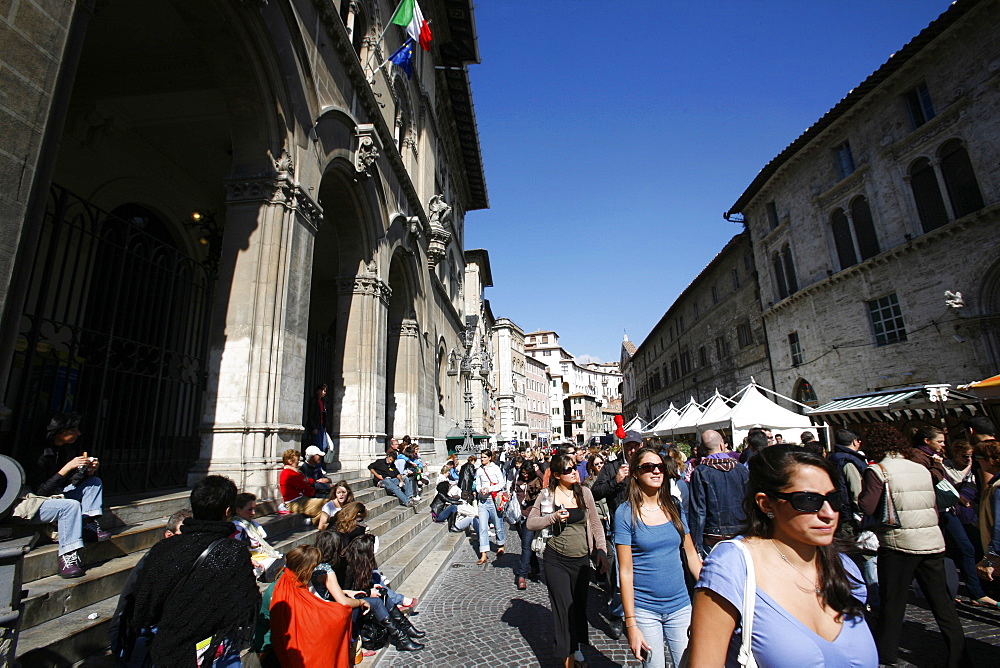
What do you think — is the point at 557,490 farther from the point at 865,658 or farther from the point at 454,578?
the point at 454,578

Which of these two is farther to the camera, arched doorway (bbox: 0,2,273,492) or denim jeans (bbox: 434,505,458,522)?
denim jeans (bbox: 434,505,458,522)

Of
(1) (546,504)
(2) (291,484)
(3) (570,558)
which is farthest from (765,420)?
(2) (291,484)

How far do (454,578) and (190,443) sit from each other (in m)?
5.86

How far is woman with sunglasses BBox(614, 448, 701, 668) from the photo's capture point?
278cm

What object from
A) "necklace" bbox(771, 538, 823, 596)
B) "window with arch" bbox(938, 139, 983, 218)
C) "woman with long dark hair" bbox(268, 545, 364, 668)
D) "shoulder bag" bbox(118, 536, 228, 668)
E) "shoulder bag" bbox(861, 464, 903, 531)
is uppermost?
"window with arch" bbox(938, 139, 983, 218)

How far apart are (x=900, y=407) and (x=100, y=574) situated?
51.3 feet

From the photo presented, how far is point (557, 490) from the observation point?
4043mm

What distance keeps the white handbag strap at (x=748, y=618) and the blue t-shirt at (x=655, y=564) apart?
1.52m

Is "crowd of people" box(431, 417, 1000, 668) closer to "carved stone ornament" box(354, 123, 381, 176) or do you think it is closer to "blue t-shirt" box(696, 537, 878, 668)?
"blue t-shirt" box(696, 537, 878, 668)

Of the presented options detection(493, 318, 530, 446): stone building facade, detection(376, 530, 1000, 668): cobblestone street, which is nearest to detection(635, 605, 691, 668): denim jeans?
detection(376, 530, 1000, 668): cobblestone street

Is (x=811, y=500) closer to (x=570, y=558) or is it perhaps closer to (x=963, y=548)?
(x=570, y=558)

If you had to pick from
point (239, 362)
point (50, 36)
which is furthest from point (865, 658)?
point (239, 362)

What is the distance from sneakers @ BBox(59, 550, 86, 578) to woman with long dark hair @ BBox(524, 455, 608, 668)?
10.7 feet

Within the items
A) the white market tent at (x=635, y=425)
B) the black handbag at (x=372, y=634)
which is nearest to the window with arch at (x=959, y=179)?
the white market tent at (x=635, y=425)
